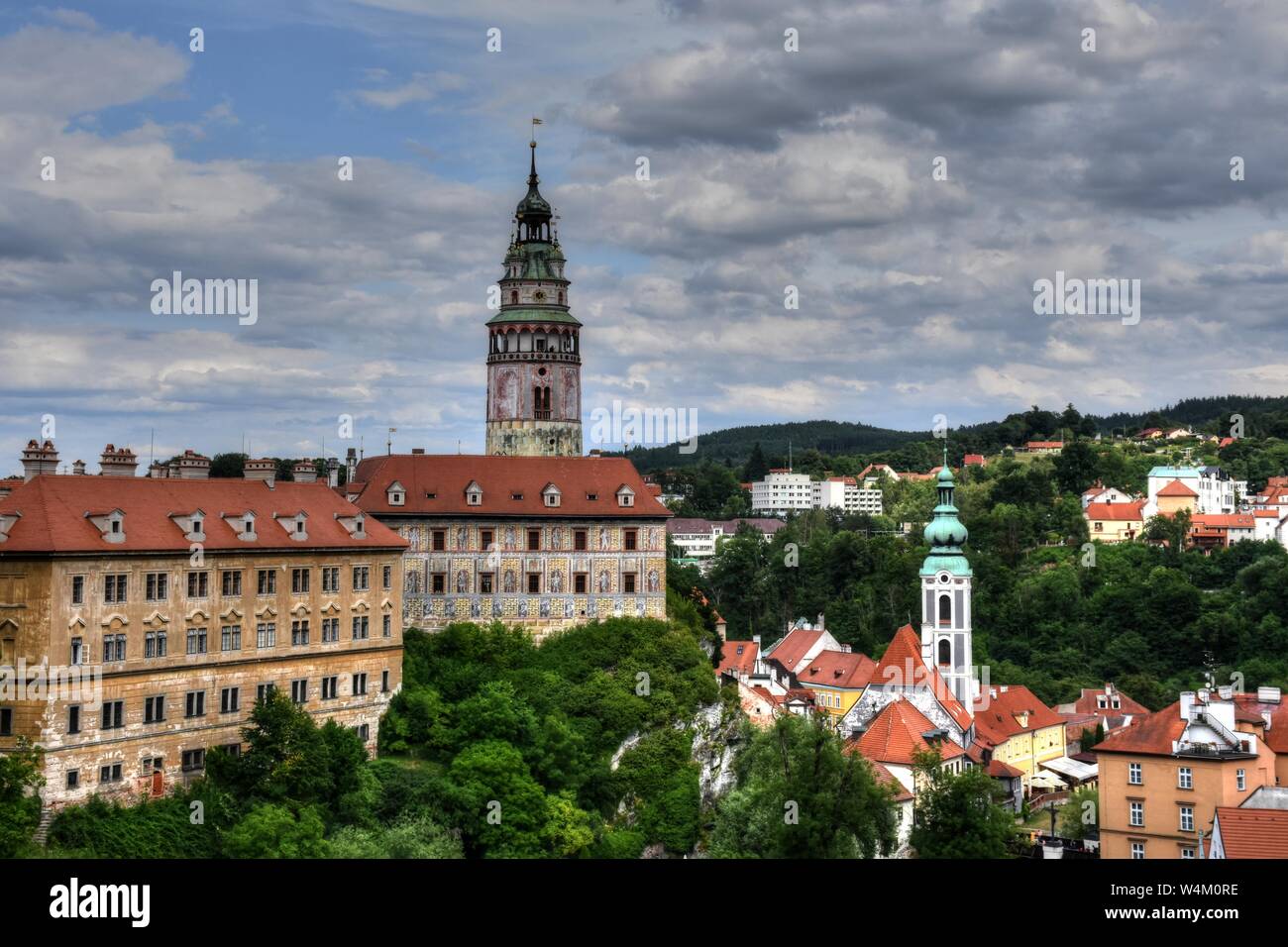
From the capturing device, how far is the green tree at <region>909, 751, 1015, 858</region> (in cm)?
5334

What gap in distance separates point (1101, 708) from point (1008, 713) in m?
14.4

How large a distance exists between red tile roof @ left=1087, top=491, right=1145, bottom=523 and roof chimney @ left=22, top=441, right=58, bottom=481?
136320 millimetres

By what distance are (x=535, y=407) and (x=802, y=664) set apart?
4834 centimetres

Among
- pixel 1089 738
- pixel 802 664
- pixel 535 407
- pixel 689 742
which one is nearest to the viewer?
pixel 689 742

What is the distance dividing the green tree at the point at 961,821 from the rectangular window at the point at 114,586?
30.6m

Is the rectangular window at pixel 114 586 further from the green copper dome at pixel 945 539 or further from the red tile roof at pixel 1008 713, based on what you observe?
the green copper dome at pixel 945 539

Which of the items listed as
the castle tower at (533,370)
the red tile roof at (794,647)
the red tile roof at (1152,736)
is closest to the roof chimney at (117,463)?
the castle tower at (533,370)

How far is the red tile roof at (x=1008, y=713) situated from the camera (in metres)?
102

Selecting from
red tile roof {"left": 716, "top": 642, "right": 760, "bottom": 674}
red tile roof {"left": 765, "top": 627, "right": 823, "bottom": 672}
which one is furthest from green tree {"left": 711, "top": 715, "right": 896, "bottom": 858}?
red tile roof {"left": 765, "top": 627, "right": 823, "bottom": 672}

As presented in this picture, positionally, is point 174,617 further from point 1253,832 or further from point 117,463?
point 1253,832

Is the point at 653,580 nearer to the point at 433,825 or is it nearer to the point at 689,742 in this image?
the point at 689,742

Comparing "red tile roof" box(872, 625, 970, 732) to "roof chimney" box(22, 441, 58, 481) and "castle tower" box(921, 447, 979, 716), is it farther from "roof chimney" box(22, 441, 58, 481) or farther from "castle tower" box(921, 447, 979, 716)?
"roof chimney" box(22, 441, 58, 481)
